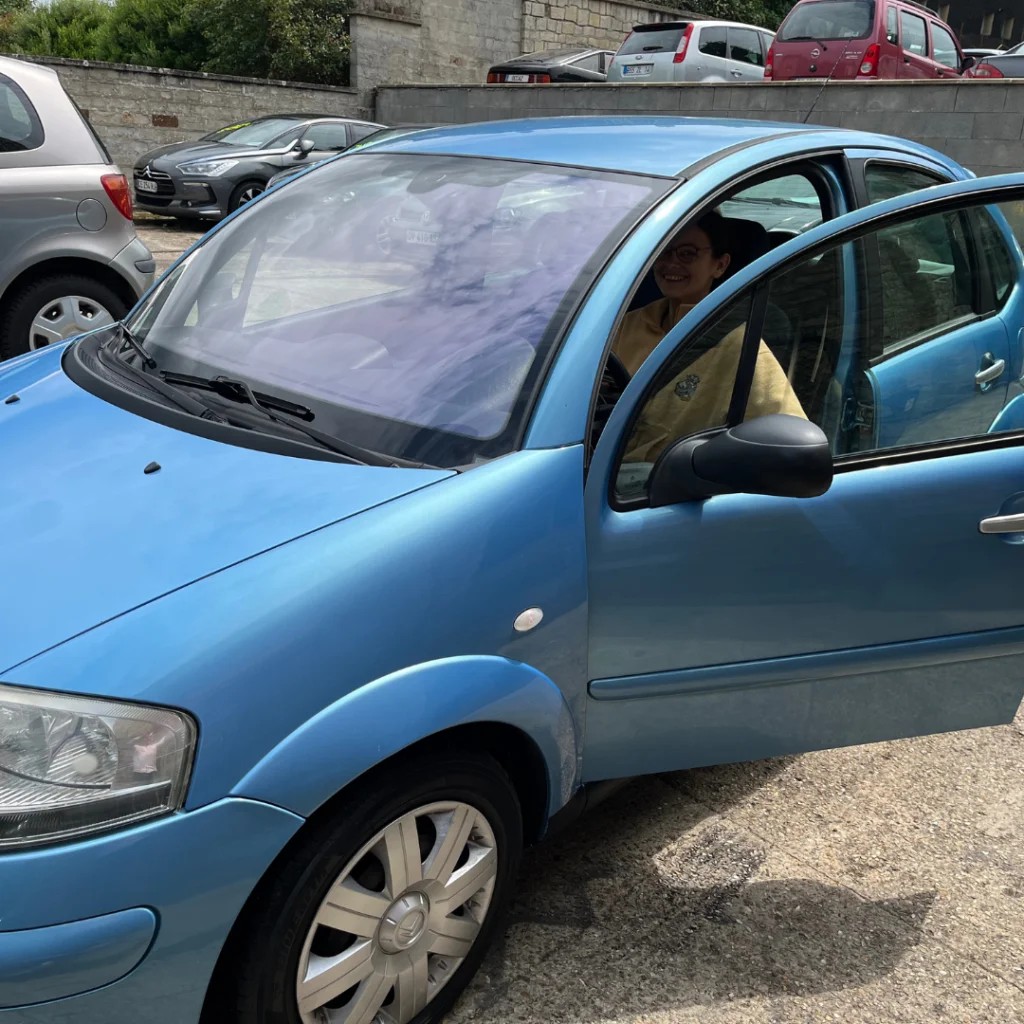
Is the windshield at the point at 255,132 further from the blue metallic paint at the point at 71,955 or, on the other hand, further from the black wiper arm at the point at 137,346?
the blue metallic paint at the point at 71,955

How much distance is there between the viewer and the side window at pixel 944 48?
16141mm

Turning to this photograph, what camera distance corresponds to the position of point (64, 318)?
5871 millimetres

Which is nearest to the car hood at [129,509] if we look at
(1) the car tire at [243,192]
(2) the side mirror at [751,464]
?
(2) the side mirror at [751,464]

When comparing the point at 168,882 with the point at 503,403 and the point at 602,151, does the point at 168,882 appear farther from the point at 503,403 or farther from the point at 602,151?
the point at 602,151

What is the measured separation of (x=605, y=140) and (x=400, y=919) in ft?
6.30

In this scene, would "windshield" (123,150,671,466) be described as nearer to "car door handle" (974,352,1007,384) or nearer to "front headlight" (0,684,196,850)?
"front headlight" (0,684,196,850)

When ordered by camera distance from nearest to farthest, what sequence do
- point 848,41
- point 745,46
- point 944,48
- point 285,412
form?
point 285,412 < point 848,41 < point 944,48 < point 745,46

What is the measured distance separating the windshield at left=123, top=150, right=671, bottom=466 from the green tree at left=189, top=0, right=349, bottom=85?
19840 millimetres

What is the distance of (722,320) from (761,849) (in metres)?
1.39

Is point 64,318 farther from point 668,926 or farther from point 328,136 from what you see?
point 328,136

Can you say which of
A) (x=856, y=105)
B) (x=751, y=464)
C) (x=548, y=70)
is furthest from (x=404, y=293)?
(x=548, y=70)

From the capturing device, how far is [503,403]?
6.89 ft

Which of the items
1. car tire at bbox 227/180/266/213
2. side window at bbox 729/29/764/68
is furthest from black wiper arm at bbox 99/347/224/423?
side window at bbox 729/29/764/68

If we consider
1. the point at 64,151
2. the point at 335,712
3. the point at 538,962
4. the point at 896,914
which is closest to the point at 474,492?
the point at 335,712
